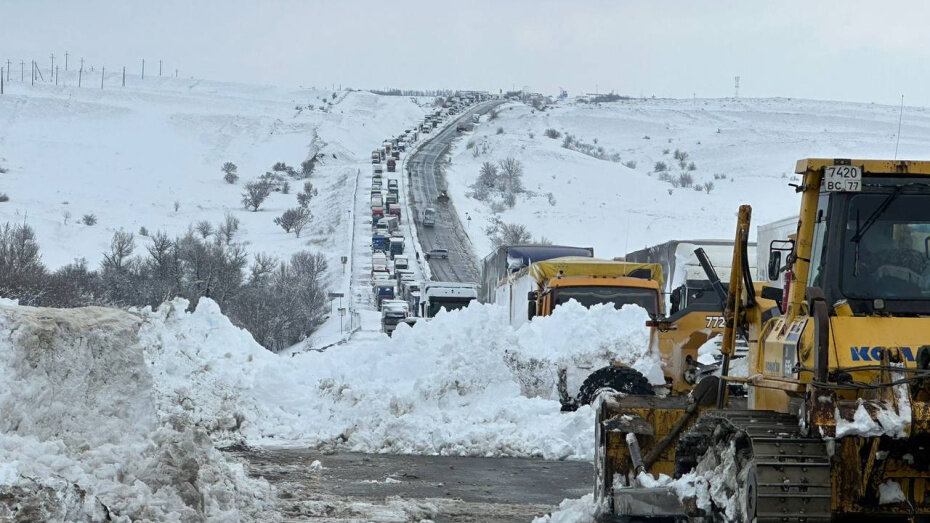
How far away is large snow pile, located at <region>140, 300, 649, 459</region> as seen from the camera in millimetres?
16531

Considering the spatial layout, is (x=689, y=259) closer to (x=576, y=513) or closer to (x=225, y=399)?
(x=225, y=399)

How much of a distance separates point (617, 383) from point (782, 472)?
9.73 metres

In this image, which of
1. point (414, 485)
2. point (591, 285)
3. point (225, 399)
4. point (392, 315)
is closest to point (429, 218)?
point (392, 315)

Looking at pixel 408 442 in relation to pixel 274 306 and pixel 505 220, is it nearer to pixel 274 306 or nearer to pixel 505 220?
pixel 274 306

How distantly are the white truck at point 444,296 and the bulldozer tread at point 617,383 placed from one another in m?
26.7

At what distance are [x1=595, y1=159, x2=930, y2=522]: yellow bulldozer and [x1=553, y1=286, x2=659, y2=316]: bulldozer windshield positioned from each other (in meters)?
14.3

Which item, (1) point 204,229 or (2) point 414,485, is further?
(1) point 204,229

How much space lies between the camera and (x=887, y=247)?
7234 mm

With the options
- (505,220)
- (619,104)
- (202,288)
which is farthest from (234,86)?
(202,288)

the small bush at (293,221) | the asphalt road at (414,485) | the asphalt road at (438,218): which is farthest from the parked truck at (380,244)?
the asphalt road at (414,485)

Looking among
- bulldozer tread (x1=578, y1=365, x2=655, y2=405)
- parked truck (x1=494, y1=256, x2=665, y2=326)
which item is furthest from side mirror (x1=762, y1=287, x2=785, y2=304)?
parked truck (x1=494, y1=256, x2=665, y2=326)

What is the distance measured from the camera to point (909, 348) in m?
6.69

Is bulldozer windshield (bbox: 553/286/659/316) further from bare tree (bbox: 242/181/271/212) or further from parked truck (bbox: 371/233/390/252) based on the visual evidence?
bare tree (bbox: 242/181/271/212)

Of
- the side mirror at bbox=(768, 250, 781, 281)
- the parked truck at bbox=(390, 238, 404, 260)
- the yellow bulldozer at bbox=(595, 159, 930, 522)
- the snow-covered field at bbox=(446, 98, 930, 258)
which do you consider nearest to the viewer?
the yellow bulldozer at bbox=(595, 159, 930, 522)
